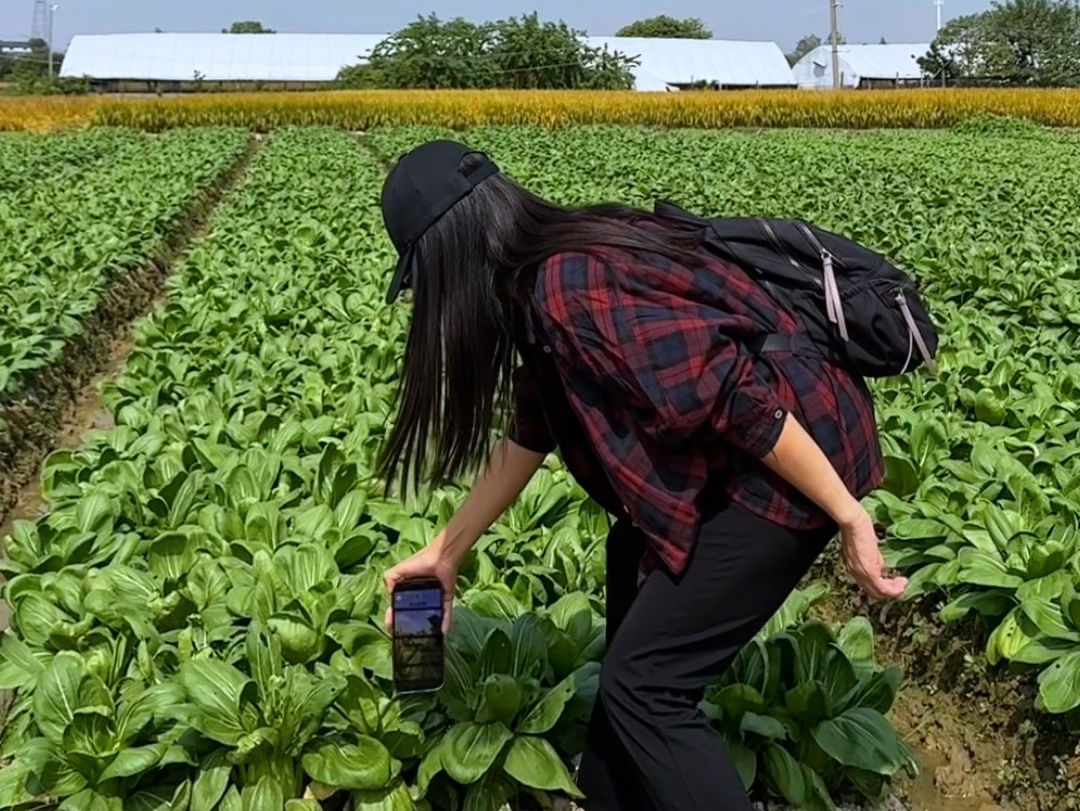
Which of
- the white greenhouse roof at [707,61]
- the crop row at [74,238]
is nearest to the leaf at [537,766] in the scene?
the crop row at [74,238]

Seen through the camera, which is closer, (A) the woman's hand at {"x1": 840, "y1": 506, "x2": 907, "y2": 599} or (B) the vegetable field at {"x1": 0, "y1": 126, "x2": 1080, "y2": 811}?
(A) the woman's hand at {"x1": 840, "y1": 506, "x2": 907, "y2": 599}

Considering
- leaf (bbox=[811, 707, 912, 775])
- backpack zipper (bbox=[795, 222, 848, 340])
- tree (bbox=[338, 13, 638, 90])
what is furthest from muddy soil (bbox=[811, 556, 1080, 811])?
tree (bbox=[338, 13, 638, 90])

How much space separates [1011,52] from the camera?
238 ft

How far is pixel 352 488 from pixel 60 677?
5.20ft

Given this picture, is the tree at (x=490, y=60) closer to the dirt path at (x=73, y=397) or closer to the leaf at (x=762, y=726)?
the dirt path at (x=73, y=397)

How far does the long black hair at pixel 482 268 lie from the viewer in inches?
83.0

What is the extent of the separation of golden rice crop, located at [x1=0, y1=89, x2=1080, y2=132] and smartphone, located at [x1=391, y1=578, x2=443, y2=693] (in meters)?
36.8

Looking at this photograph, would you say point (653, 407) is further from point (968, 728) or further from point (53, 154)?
point (53, 154)

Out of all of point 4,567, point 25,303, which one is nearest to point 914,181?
point 25,303

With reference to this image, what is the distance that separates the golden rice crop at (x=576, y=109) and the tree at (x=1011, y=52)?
32.1m

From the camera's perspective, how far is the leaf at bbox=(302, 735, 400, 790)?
295 centimetres

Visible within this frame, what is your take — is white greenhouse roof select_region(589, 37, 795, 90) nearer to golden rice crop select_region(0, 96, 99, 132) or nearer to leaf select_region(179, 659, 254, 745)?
golden rice crop select_region(0, 96, 99, 132)

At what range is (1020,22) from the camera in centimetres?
8119

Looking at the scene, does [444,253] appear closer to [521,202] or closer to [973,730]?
[521,202]
